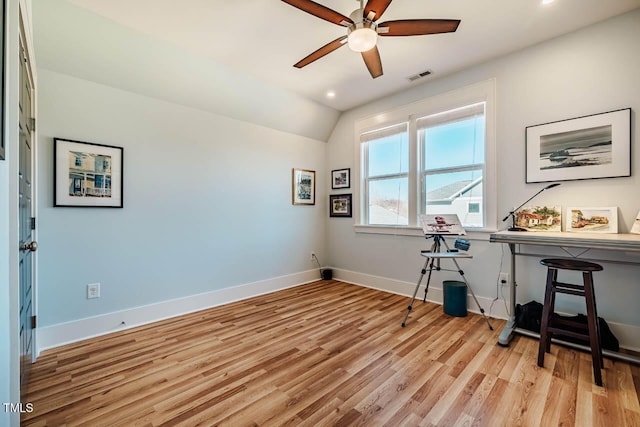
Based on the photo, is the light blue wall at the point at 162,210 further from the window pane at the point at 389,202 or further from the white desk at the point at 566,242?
the white desk at the point at 566,242

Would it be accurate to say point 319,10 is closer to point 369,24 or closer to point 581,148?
point 369,24

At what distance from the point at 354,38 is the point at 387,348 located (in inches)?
97.8

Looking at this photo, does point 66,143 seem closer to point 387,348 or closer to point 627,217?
point 387,348

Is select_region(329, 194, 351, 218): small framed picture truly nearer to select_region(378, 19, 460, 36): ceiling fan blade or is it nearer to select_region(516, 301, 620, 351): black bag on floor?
select_region(516, 301, 620, 351): black bag on floor

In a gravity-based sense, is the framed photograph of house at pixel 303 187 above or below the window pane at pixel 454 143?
below

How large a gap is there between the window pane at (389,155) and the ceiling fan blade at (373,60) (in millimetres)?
1485

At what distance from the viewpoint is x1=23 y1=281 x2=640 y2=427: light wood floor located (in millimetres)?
1543

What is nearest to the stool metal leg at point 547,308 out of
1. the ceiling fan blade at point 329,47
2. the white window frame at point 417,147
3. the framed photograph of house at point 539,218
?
the framed photograph of house at point 539,218

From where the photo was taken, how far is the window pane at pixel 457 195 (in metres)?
3.16

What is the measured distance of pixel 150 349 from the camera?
91.2 inches

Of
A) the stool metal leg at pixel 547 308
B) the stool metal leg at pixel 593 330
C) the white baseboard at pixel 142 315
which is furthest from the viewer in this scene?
the white baseboard at pixel 142 315

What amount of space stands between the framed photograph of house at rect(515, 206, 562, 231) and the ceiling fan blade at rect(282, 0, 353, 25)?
97.5 inches

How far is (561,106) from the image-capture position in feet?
8.48

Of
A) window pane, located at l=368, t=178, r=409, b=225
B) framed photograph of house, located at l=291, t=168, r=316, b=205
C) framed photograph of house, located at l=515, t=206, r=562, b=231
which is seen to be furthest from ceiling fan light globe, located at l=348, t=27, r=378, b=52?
framed photograph of house, located at l=291, t=168, r=316, b=205
